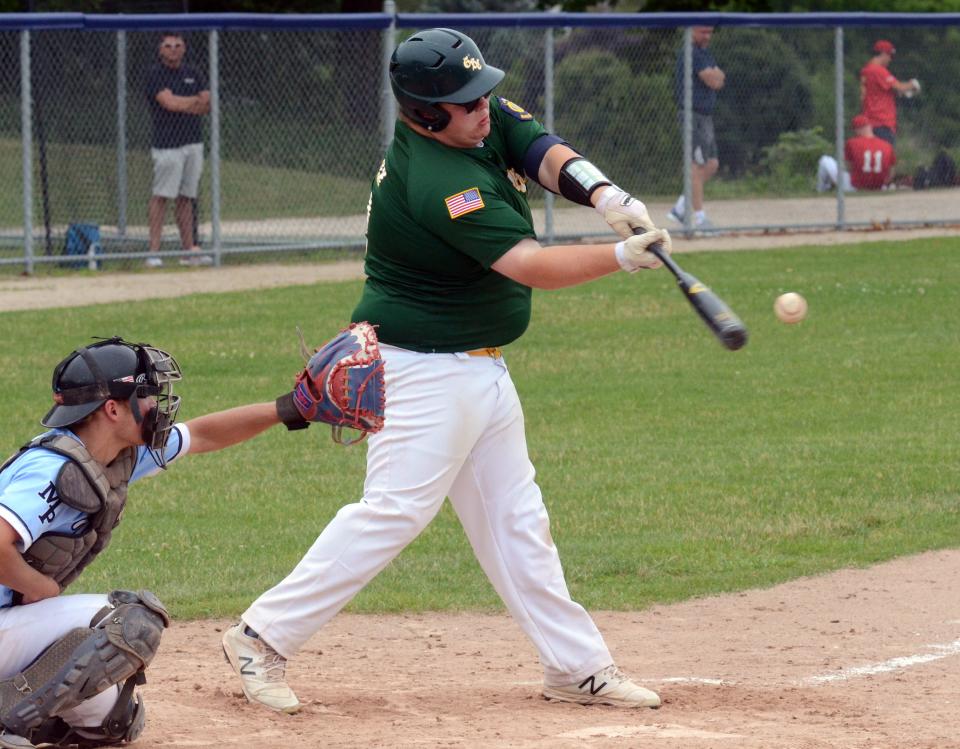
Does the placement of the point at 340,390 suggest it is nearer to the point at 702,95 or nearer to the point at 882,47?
the point at 702,95

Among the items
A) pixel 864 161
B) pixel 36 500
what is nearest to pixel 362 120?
pixel 864 161

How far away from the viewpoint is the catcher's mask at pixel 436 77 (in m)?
4.56

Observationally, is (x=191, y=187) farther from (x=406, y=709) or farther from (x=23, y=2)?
(x=406, y=709)

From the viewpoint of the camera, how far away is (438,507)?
4773 millimetres

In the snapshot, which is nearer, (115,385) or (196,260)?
(115,385)

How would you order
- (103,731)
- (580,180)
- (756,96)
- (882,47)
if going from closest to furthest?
1. (103,731)
2. (580,180)
3. (756,96)
4. (882,47)

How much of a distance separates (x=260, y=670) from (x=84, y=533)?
0.79 m

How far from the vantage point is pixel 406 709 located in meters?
4.84

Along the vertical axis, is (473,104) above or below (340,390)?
above

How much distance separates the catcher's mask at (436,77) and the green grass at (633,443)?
2.22 m

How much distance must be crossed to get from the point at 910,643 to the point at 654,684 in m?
1.04

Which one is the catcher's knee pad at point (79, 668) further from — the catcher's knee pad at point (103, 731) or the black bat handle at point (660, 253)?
the black bat handle at point (660, 253)

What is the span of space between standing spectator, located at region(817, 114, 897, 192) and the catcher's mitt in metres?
13.4

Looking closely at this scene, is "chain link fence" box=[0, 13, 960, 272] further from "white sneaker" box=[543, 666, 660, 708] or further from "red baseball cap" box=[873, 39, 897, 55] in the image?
"white sneaker" box=[543, 666, 660, 708]
